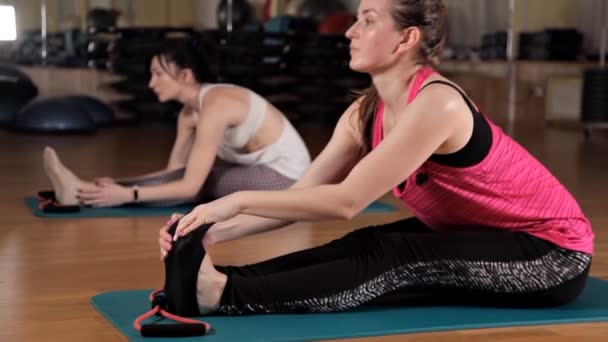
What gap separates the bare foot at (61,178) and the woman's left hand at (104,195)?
0.03 m

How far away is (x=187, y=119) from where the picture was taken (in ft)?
12.6

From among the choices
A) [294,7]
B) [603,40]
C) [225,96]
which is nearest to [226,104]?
[225,96]

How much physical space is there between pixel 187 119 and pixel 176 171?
22cm

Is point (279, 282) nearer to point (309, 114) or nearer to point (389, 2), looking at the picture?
point (389, 2)

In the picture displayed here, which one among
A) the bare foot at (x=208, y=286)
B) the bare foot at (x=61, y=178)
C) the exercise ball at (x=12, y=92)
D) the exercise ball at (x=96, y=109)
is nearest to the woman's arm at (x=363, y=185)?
the bare foot at (x=208, y=286)

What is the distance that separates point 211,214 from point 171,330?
25cm

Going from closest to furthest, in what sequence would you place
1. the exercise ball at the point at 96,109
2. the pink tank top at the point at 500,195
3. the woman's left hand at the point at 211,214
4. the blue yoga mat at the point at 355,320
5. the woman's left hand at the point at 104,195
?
the woman's left hand at the point at 211,214
the blue yoga mat at the point at 355,320
the pink tank top at the point at 500,195
the woman's left hand at the point at 104,195
the exercise ball at the point at 96,109

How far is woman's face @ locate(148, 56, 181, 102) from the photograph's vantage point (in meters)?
3.47

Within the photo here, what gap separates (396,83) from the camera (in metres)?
2.07

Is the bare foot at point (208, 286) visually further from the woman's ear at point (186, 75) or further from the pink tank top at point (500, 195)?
the woman's ear at point (186, 75)

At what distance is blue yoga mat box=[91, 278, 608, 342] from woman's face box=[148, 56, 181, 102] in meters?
1.30

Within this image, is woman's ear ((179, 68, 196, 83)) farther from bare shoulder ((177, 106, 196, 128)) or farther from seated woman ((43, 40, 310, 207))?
bare shoulder ((177, 106, 196, 128))

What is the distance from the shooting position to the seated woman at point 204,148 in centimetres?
347

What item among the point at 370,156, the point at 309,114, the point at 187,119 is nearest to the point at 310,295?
the point at 370,156
